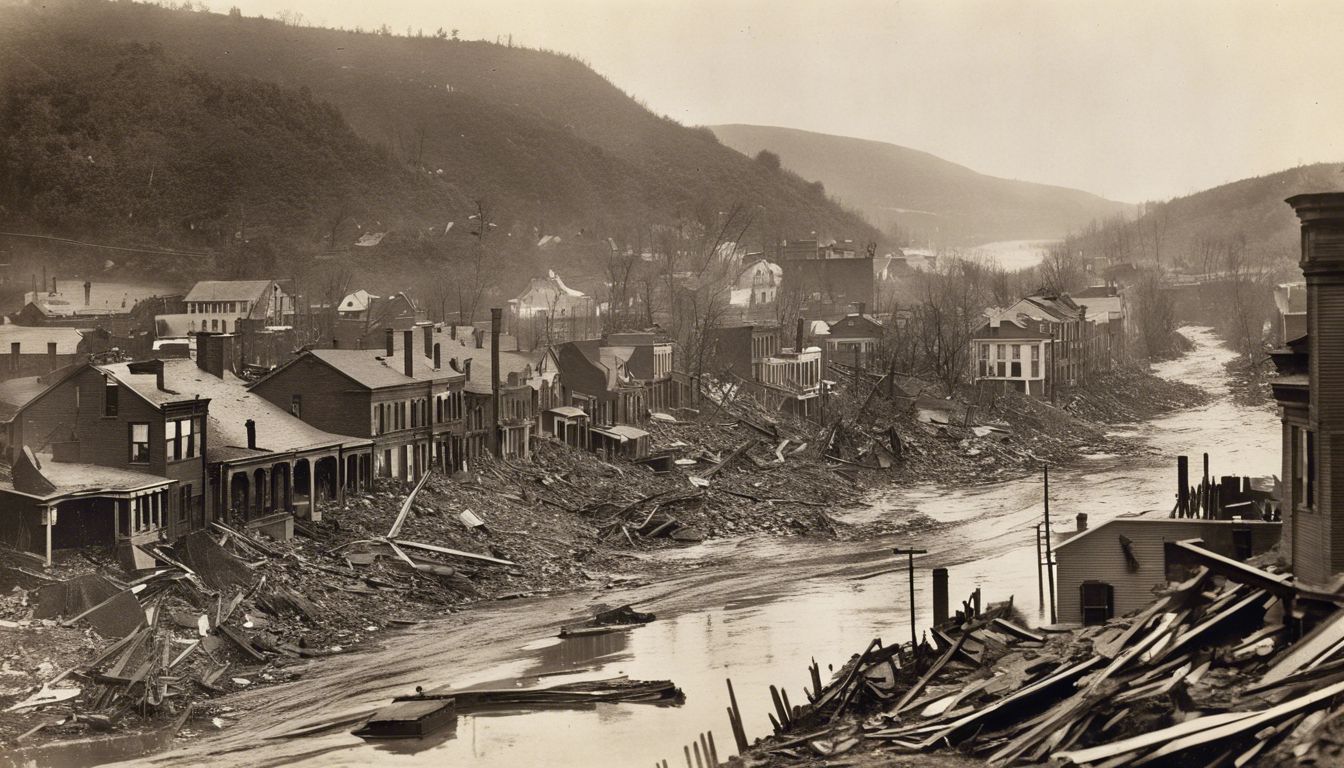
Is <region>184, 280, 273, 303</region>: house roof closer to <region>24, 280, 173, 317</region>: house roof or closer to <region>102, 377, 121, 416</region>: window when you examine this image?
<region>24, 280, 173, 317</region>: house roof

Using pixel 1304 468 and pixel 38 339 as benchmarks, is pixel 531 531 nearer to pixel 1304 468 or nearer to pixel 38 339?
pixel 38 339

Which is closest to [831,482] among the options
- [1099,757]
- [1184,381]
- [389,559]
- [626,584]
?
[626,584]

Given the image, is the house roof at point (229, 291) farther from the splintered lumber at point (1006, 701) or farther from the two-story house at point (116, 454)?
the splintered lumber at point (1006, 701)

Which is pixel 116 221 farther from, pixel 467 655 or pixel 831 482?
pixel 467 655

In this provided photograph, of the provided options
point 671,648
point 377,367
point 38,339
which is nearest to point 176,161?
point 38,339

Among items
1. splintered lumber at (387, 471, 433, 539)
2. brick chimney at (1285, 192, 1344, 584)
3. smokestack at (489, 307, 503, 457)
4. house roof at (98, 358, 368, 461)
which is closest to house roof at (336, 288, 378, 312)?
smokestack at (489, 307, 503, 457)

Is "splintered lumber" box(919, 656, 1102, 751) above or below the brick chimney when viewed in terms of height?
below

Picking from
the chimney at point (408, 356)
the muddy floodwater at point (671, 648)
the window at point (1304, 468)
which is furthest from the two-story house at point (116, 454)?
the window at point (1304, 468)
